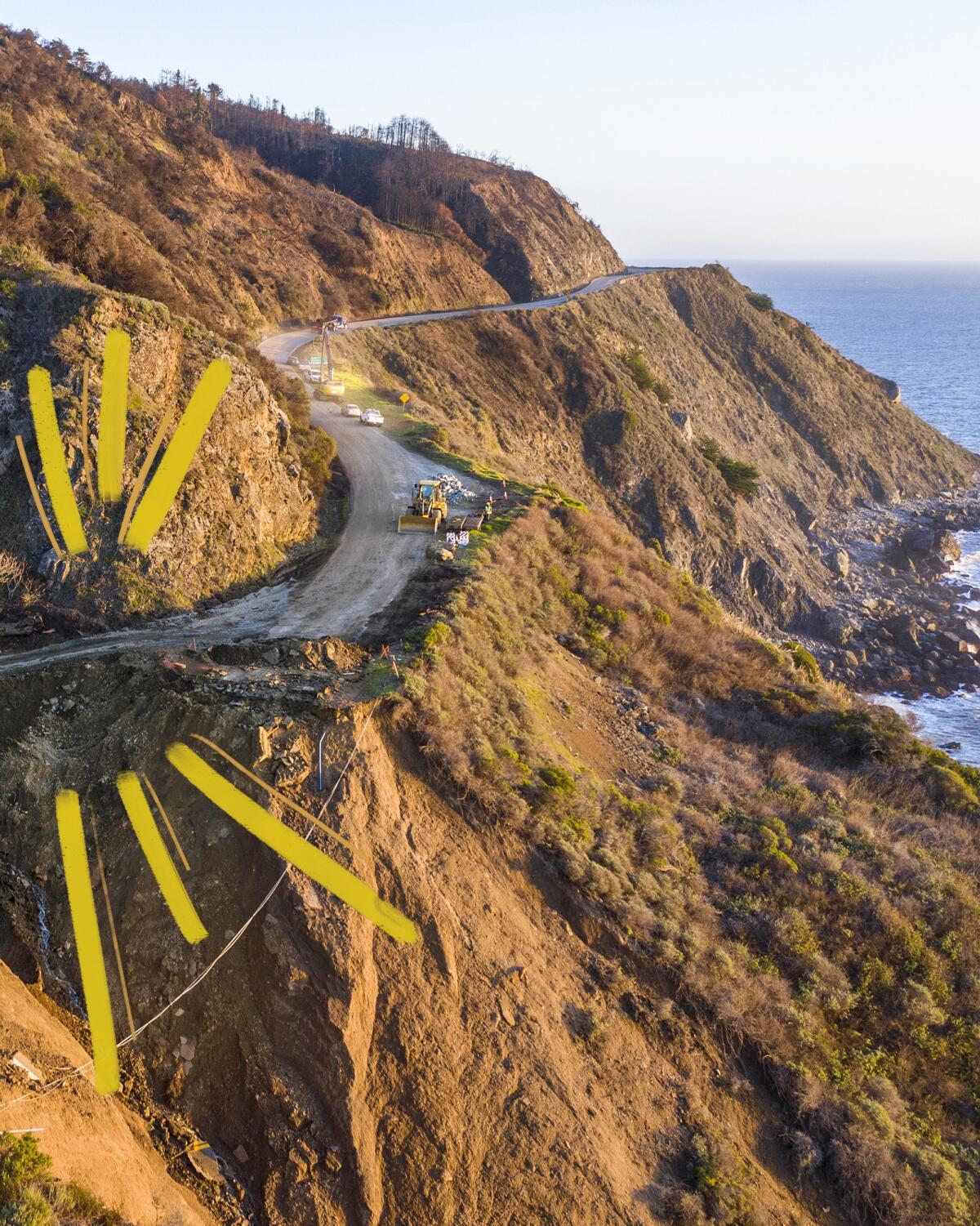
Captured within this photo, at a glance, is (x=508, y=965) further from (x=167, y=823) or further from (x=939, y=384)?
(x=939, y=384)

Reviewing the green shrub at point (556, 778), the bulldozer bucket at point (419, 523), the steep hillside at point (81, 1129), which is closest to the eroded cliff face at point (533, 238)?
the bulldozer bucket at point (419, 523)

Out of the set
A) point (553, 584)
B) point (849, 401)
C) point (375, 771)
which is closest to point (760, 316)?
point (849, 401)

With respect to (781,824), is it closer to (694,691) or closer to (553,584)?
(694,691)

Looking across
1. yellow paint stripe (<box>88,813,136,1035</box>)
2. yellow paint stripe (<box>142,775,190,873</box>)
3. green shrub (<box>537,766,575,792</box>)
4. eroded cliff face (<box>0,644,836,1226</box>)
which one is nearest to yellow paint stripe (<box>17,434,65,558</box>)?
eroded cliff face (<box>0,644,836,1226</box>)

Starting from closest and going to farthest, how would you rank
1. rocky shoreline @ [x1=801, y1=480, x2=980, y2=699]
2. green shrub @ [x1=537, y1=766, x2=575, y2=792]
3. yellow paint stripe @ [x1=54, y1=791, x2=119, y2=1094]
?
yellow paint stripe @ [x1=54, y1=791, x2=119, y2=1094], green shrub @ [x1=537, y1=766, x2=575, y2=792], rocky shoreline @ [x1=801, y1=480, x2=980, y2=699]

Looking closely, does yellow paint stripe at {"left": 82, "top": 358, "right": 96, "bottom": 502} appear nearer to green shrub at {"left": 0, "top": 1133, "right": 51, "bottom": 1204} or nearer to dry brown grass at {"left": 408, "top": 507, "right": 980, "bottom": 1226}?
dry brown grass at {"left": 408, "top": 507, "right": 980, "bottom": 1226}

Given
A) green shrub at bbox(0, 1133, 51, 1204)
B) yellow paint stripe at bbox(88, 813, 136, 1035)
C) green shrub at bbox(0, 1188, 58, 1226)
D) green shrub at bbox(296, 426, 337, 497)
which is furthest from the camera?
green shrub at bbox(296, 426, 337, 497)
